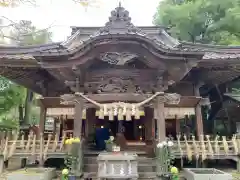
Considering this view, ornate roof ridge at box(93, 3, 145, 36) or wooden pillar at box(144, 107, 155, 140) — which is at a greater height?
ornate roof ridge at box(93, 3, 145, 36)

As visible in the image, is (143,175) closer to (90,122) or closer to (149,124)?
(149,124)

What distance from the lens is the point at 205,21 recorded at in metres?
18.5

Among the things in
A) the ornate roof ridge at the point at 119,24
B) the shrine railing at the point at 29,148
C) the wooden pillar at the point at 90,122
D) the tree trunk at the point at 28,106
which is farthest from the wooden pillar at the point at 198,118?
the tree trunk at the point at 28,106

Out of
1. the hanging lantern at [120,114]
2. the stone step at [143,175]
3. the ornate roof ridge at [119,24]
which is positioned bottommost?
the stone step at [143,175]

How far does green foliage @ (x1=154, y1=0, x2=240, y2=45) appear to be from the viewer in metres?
17.1

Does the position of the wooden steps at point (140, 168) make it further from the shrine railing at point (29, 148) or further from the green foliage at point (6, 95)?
the green foliage at point (6, 95)

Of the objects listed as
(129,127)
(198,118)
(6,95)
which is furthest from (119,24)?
(6,95)

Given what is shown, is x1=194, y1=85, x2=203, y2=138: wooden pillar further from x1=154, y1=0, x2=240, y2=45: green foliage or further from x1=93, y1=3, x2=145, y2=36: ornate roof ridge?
x1=154, y1=0, x2=240, y2=45: green foliage

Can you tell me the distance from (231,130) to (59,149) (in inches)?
449

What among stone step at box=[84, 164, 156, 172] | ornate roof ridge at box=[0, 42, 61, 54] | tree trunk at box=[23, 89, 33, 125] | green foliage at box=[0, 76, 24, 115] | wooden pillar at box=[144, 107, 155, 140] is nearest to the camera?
stone step at box=[84, 164, 156, 172]

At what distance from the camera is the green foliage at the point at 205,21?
17.1 m

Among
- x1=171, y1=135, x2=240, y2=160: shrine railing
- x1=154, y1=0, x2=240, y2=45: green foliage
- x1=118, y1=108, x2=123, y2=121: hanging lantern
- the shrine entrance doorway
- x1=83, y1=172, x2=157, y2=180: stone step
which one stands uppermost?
x1=154, y1=0, x2=240, y2=45: green foliage

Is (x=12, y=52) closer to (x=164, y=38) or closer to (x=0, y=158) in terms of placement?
(x=0, y=158)

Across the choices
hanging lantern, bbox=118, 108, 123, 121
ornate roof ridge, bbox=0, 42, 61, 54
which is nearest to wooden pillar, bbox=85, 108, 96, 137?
ornate roof ridge, bbox=0, 42, 61, 54
